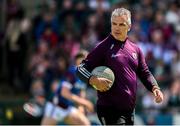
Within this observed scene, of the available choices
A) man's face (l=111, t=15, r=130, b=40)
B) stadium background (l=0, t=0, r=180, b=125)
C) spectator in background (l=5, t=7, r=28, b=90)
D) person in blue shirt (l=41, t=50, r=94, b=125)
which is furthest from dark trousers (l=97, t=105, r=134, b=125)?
spectator in background (l=5, t=7, r=28, b=90)

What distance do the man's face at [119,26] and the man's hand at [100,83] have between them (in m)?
0.68

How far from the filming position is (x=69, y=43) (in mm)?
17047

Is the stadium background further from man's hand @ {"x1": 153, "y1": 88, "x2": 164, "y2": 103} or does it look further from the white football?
the white football

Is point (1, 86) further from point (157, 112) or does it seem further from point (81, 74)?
point (81, 74)

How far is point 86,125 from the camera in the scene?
11711 millimetres

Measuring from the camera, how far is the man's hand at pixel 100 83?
27.0ft

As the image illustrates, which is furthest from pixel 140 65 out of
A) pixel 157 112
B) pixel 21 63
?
pixel 21 63

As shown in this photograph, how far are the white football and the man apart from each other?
10cm

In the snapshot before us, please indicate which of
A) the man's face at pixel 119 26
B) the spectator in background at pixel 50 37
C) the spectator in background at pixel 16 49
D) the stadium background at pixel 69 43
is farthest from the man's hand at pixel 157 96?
the spectator in background at pixel 16 49

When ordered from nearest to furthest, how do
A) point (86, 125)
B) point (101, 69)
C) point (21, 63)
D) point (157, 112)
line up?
point (101, 69) < point (86, 125) < point (157, 112) < point (21, 63)

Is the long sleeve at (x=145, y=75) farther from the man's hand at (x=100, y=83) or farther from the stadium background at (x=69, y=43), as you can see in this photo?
the stadium background at (x=69, y=43)

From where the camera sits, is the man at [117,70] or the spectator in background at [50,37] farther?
the spectator in background at [50,37]

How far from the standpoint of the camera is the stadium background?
A: 1578cm

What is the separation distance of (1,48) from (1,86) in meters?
1.08
